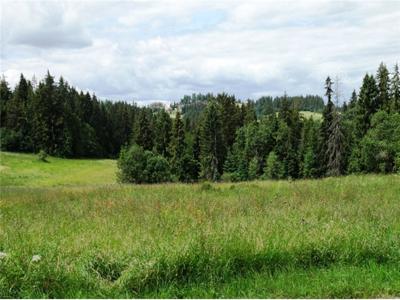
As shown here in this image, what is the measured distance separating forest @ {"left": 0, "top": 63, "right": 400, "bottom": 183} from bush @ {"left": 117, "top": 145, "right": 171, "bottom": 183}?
0.52ft

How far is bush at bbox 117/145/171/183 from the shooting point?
70188 mm

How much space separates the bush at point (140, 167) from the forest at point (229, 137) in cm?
16

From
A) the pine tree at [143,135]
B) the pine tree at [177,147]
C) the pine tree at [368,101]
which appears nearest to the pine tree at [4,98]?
the pine tree at [143,135]

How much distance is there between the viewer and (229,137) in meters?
100

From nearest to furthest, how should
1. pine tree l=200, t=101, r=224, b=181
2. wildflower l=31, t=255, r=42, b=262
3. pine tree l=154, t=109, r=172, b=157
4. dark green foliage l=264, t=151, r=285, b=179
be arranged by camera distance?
1. wildflower l=31, t=255, r=42, b=262
2. dark green foliage l=264, t=151, r=285, b=179
3. pine tree l=200, t=101, r=224, b=181
4. pine tree l=154, t=109, r=172, b=157

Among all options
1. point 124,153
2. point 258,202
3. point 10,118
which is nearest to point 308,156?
point 124,153

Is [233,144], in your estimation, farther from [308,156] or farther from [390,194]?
[390,194]

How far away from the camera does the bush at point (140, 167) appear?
2763 inches

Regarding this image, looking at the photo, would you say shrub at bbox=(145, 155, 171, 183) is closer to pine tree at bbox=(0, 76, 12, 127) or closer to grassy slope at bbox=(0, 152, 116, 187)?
grassy slope at bbox=(0, 152, 116, 187)

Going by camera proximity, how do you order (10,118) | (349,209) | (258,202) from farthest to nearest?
(10,118) < (258,202) < (349,209)

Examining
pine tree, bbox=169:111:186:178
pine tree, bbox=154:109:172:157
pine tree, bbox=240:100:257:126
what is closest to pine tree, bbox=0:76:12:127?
pine tree, bbox=154:109:172:157

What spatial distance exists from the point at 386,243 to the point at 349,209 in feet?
9.59

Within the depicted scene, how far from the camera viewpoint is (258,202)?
12469mm

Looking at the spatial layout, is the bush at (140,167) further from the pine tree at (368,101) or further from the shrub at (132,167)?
the pine tree at (368,101)
